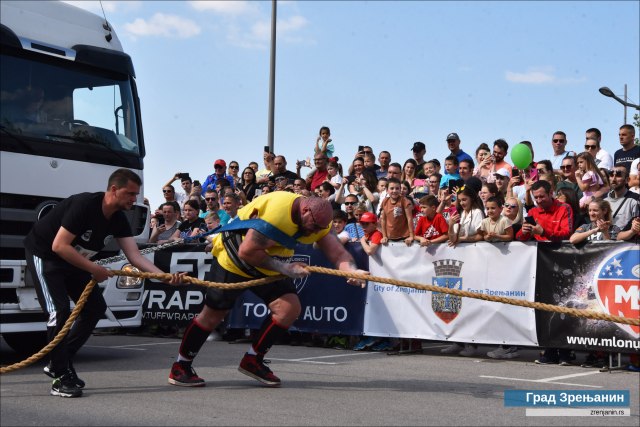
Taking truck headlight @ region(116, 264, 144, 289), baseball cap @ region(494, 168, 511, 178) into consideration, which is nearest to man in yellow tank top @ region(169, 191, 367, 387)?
truck headlight @ region(116, 264, 144, 289)

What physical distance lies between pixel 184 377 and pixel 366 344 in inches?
172

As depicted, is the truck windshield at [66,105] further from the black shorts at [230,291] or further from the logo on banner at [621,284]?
the logo on banner at [621,284]

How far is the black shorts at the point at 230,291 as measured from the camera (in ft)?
25.1

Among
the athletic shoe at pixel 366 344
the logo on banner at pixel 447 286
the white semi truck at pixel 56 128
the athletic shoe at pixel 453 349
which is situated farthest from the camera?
the athletic shoe at pixel 366 344

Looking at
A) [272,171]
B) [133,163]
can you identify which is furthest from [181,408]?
[272,171]

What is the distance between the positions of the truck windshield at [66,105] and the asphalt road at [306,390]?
2368 millimetres

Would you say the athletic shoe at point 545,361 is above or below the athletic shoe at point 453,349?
above

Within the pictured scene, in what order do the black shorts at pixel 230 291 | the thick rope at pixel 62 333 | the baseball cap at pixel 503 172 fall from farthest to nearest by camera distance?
the baseball cap at pixel 503 172 < the black shorts at pixel 230 291 < the thick rope at pixel 62 333

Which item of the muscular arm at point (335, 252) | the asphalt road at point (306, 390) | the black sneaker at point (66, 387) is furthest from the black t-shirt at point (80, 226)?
the muscular arm at point (335, 252)

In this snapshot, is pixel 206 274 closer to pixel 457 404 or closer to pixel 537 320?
pixel 537 320

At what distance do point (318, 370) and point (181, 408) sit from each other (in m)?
2.78

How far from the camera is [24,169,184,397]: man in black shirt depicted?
7148 millimetres

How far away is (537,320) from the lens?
10.3m

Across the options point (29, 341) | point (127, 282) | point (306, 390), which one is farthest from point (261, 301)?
point (306, 390)
